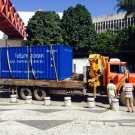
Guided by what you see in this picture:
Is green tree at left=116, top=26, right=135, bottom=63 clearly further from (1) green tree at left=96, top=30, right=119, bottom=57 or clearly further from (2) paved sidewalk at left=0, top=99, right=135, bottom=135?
(2) paved sidewalk at left=0, top=99, right=135, bottom=135

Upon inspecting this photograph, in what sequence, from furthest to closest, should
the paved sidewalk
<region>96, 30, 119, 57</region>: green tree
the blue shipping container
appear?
<region>96, 30, 119, 57</region>: green tree, the blue shipping container, the paved sidewalk

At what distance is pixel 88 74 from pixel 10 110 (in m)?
5.86

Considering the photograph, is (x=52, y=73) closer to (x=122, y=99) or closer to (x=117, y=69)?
(x=117, y=69)

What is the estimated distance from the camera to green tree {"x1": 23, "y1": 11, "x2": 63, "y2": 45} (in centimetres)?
4416

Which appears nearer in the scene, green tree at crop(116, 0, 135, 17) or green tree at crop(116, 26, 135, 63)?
green tree at crop(116, 0, 135, 17)

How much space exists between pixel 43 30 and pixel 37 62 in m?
22.7

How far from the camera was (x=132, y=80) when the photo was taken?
19.1 meters

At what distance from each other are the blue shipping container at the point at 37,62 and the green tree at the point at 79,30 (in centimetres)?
2304

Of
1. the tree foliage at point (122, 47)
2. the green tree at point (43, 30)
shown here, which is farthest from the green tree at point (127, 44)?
the green tree at point (43, 30)

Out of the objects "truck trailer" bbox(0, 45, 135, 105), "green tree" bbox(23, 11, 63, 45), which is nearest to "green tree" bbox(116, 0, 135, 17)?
"green tree" bbox(23, 11, 63, 45)

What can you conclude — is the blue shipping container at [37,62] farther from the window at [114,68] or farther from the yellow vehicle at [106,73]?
the window at [114,68]

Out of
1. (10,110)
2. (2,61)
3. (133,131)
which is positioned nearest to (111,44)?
(2,61)

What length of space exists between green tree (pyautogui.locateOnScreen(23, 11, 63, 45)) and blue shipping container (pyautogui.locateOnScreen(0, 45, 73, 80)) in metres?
20.9

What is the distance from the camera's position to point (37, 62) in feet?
72.4
